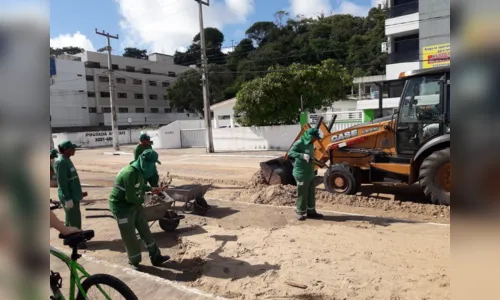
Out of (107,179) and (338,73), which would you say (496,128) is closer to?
(107,179)

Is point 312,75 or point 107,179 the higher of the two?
point 312,75

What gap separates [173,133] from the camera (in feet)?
98.4

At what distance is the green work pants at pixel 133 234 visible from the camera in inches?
197

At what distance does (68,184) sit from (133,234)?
1944 millimetres

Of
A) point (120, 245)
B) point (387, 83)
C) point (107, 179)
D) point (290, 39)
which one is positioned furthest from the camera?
point (290, 39)

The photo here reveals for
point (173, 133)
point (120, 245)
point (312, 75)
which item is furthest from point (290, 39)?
point (120, 245)

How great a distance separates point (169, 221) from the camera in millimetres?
6652

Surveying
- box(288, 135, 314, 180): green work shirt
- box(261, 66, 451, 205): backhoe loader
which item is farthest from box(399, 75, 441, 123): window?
box(288, 135, 314, 180): green work shirt

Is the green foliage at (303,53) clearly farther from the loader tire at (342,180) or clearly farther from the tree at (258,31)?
the loader tire at (342,180)

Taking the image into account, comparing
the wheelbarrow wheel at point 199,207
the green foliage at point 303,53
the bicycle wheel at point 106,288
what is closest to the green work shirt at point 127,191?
the bicycle wheel at point 106,288

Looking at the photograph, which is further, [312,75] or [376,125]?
[312,75]

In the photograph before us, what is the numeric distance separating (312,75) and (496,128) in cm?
2120

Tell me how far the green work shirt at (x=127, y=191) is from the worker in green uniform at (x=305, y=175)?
3033mm

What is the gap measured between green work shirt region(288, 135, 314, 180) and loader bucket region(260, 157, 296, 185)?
2.59 m
